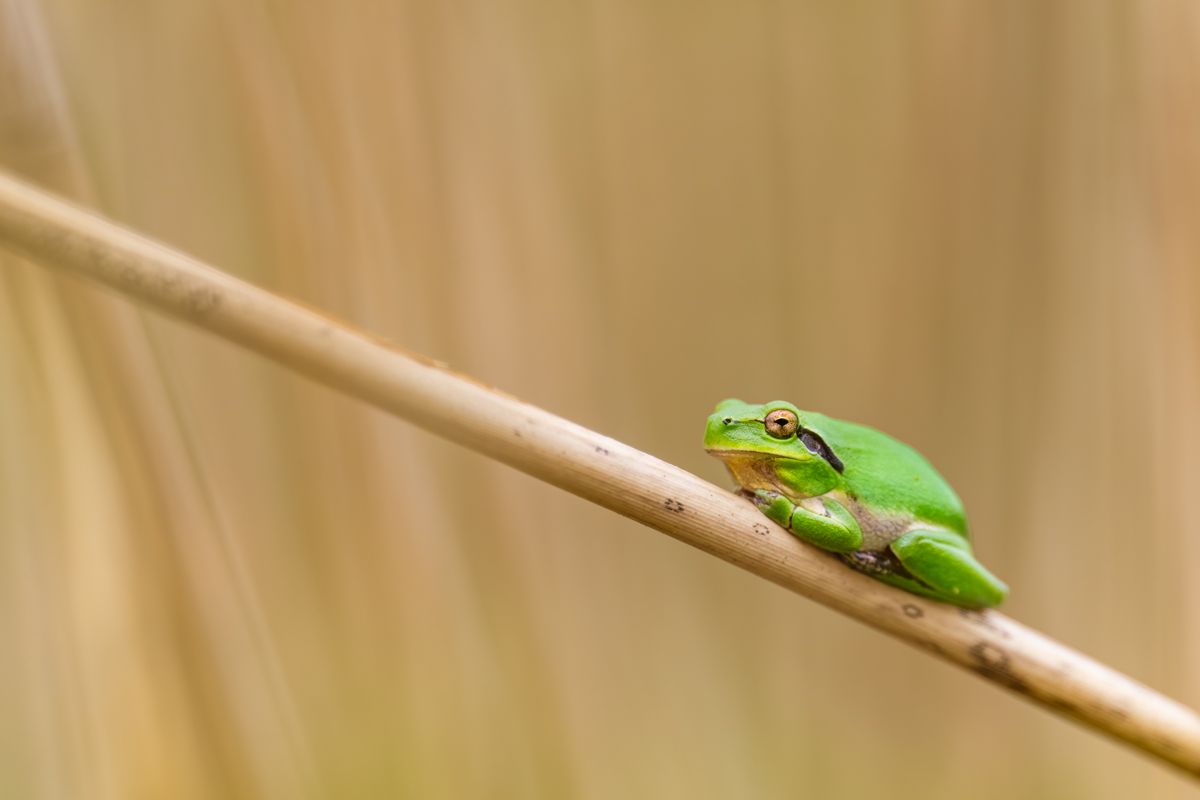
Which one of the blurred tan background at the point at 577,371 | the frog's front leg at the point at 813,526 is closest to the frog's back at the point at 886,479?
the frog's front leg at the point at 813,526

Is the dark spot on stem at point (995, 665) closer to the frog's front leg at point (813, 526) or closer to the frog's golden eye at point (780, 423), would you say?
the frog's front leg at point (813, 526)

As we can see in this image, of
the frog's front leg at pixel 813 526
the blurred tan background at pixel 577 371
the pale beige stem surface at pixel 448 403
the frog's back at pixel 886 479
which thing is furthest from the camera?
the frog's back at pixel 886 479

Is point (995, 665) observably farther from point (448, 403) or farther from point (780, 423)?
point (448, 403)

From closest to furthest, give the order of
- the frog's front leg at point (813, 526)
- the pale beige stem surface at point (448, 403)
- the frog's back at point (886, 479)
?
the pale beige stem surface at point (448, 403), the frog's front leg at point (813, 526), the frog's back at point (886, 479)

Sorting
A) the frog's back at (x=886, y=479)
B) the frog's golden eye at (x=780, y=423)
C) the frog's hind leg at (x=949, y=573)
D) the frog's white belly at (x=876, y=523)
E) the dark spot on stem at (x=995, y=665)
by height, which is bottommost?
the dark spot on stem at (x=995, y=665)

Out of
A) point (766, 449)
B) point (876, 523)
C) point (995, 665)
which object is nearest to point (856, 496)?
point (876, 523)

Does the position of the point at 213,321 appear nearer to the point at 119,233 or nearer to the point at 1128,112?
the point at 119,233

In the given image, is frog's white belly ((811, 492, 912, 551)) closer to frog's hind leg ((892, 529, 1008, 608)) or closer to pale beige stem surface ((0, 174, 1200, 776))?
frog's hind leg ((892, 529, 1008, 608))
